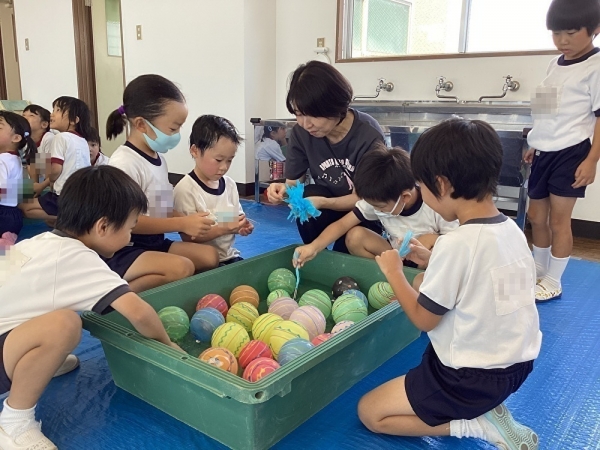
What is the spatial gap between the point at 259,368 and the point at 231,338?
22cm

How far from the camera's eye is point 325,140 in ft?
6.91

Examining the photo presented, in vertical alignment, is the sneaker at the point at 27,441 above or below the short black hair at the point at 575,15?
below

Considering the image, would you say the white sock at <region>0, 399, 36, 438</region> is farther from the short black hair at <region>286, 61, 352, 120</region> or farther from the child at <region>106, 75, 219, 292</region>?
the short black hair at <region>286, 61, 352, 120</region>

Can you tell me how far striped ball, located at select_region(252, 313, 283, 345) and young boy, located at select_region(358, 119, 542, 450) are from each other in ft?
1.56

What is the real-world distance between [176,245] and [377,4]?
9.66 feet

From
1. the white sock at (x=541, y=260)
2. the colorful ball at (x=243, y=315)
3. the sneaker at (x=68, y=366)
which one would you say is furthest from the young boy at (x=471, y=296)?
the white sock at (x=541, y=260)

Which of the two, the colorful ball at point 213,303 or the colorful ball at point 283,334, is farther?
the colorful ball at point 213,303

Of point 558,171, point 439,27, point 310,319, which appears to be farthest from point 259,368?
point 439,27

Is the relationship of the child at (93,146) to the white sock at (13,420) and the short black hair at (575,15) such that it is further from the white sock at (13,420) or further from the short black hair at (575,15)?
the short black hair at (575,15)

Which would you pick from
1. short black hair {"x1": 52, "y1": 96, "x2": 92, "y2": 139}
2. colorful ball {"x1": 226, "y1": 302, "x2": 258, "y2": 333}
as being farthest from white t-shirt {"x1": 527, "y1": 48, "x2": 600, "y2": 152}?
short black hair {"x1": 52, "y1": 96, "x2": 92, "y2": 139}

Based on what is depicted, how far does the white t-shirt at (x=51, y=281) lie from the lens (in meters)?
1.09

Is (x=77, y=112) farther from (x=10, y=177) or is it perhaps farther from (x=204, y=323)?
(x=204, y=323)

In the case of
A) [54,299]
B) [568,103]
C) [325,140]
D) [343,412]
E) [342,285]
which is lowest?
[343,412]

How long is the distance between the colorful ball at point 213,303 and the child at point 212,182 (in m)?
0.32
